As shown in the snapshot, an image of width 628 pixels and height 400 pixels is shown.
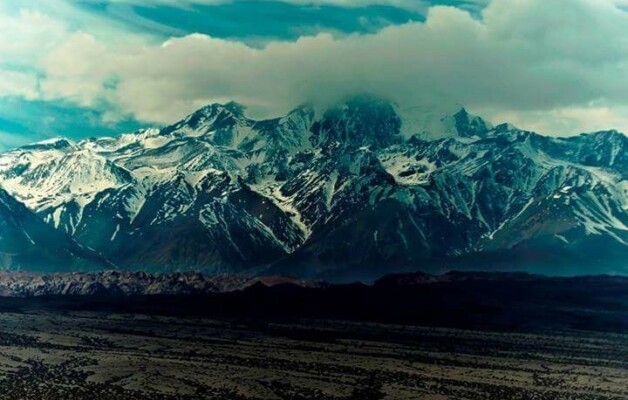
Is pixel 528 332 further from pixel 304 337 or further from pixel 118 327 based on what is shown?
pixel 118 327

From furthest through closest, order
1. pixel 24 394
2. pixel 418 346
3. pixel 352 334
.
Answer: pixel 352 334 < pixel 418 346 < pixel 24 394

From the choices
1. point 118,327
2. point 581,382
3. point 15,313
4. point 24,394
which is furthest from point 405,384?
point 15,313

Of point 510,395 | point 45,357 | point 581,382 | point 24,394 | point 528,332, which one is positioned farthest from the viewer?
point 528,332

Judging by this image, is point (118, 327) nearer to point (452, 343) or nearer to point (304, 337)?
point (304, 337)

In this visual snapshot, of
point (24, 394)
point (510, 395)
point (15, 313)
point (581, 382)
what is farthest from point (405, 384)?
point (15, 313)

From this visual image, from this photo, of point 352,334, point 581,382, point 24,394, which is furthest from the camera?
point 352,334

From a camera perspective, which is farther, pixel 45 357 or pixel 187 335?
pixel 187 335

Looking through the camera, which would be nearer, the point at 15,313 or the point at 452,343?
the point at 452,343
